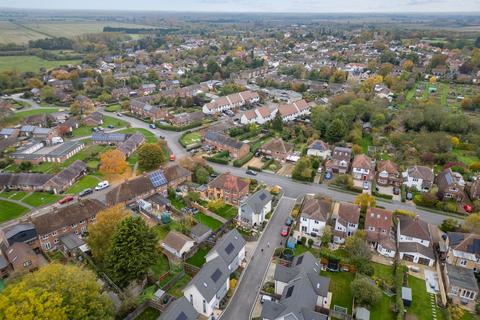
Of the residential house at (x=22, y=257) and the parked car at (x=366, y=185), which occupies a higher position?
the residential house at (x=22, y=257)

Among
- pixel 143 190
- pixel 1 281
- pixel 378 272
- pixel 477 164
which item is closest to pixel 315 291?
pixel 378 272

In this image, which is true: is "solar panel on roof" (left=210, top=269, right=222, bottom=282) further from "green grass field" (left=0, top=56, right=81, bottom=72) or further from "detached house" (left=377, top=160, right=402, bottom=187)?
"green grass field" (left=0, top=56, right=81, bottom=72)

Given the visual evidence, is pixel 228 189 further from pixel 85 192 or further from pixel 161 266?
pixel 85 192

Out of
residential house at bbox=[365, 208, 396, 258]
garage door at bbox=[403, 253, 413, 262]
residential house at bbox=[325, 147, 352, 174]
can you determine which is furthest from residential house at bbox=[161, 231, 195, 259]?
residential house at bbox=[325, 147, 352, 174]

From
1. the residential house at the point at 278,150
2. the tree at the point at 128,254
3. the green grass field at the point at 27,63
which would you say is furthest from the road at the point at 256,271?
the green grass field at the point at 27,63

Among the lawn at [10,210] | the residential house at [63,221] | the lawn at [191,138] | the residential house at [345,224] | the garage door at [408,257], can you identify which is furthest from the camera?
the lawn at [191,138]

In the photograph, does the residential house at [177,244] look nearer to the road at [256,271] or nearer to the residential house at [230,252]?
the residential house at [230,252]
